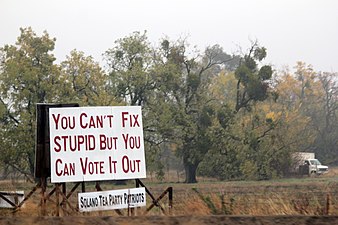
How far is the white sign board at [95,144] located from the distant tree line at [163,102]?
34986 millimetres

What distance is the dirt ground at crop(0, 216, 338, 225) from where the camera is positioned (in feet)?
42.7

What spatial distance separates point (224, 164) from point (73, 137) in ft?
143

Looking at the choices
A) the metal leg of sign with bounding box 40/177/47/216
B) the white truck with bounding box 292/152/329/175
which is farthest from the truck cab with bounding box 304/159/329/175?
the metal leg of sign with bounding box 40/177/47/216

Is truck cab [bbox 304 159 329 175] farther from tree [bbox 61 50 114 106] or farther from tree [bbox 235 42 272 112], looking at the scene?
tree [bbox 61 50 114 106]

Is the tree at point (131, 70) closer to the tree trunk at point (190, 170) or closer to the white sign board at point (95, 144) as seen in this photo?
the tree trunk at point (190, 170)

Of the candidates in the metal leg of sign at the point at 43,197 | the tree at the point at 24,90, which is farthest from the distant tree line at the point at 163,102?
the metal leg of sign at the point at 43,197

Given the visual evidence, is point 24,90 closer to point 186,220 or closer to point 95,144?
point 95,144

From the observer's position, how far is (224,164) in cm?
6034

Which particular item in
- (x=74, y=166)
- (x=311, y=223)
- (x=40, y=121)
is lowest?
(x=311, y=223)

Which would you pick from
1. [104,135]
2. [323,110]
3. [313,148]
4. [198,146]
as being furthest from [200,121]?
[104,135]

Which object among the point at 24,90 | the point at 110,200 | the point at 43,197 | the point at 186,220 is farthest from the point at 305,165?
the point at 186,220

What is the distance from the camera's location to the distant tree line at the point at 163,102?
5388cm

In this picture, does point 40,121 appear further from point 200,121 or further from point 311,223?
point 200,121

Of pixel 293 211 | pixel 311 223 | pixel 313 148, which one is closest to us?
pixel 311 223
